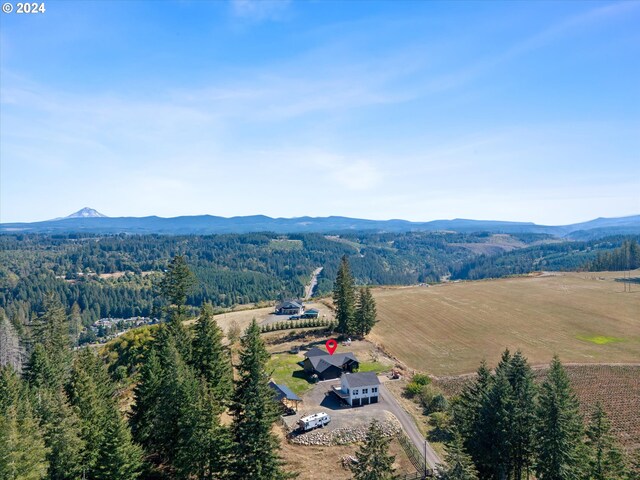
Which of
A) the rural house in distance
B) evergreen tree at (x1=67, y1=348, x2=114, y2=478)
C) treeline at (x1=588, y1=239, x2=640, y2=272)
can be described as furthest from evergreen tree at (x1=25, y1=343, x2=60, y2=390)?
treeline at (x1=588, y1=239, x2=640, y2=272)

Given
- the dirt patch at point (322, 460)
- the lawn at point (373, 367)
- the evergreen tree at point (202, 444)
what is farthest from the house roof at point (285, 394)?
the evergreen tree at point (202, 444)

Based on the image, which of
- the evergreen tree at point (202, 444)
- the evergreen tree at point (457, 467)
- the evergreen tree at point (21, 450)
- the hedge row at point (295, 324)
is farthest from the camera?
the hedge row at point (295, 324)

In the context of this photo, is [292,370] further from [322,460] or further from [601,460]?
[601,460]

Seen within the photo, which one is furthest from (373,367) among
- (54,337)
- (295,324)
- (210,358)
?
(54,337)

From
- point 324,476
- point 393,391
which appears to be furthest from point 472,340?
point 324,476

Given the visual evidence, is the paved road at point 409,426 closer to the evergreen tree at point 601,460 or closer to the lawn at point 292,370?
the lawn at point 292,370

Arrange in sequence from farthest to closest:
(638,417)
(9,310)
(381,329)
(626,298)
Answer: (9,310), (626,298), (381,329), (638,417)

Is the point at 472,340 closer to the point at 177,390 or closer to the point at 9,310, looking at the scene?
the point at 177,390
